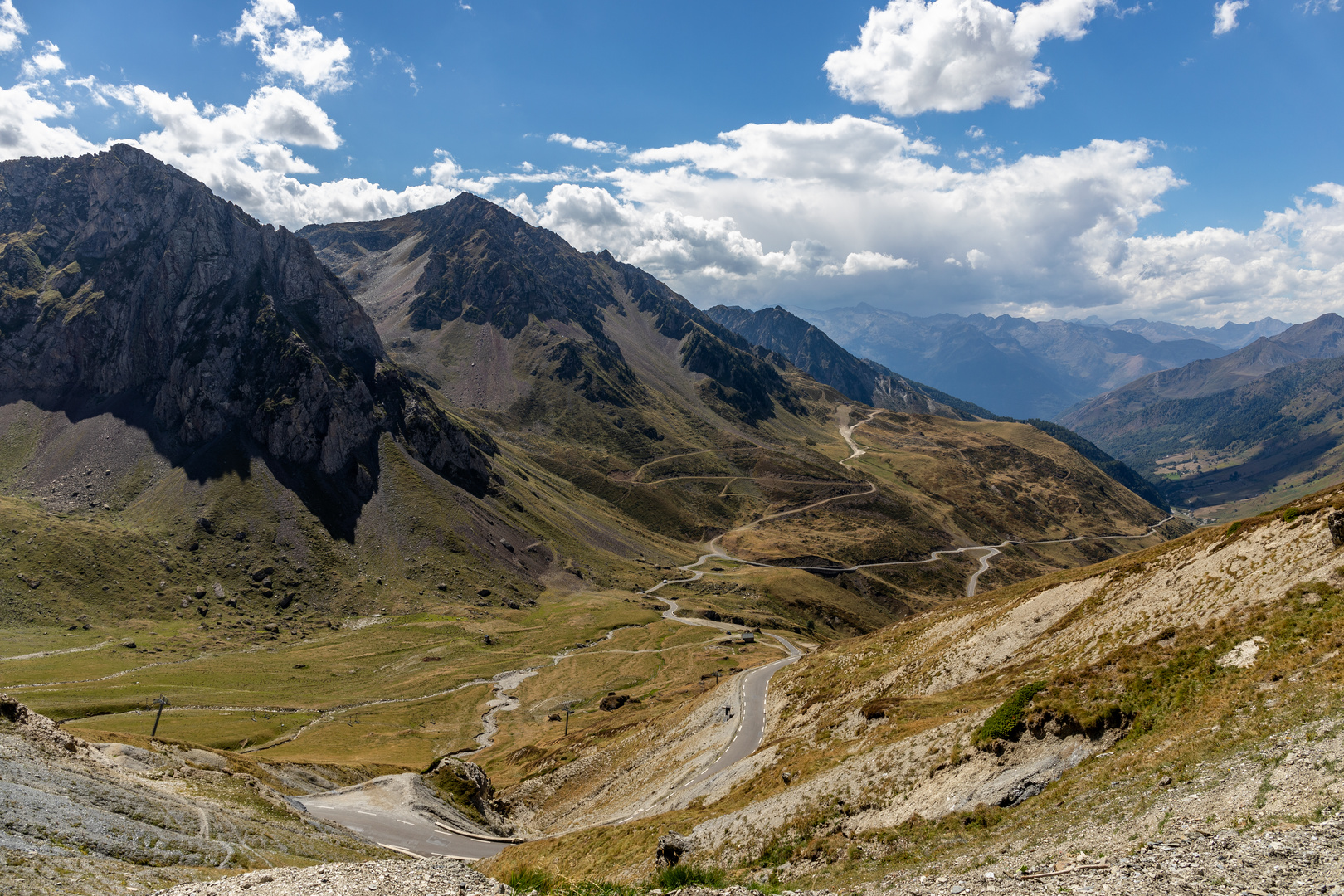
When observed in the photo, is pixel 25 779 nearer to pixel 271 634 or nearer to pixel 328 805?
pixel 328 805

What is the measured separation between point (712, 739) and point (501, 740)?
5624cm

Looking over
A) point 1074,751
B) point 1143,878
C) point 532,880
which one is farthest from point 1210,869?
point 532,880

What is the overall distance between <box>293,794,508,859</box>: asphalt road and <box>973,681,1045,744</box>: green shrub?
138 ft

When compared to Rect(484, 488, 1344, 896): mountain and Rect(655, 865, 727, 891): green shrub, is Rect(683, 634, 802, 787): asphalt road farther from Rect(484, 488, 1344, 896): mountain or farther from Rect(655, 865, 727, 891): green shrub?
Rect(655, 865, 727, 891): green shrub

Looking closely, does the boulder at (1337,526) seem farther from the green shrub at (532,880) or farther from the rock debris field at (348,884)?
the rock debris field at (348,884)

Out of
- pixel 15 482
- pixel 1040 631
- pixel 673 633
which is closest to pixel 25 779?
pixel 1040 631

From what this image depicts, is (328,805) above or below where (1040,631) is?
below

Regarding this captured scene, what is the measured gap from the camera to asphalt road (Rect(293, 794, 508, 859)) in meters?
52.1

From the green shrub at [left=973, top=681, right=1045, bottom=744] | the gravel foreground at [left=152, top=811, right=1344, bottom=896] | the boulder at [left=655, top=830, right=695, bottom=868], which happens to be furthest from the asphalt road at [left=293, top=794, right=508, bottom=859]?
the green shrub at [left=973, top=681, right=1045, bottom=744]

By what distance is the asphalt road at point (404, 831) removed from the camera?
52.1 meters

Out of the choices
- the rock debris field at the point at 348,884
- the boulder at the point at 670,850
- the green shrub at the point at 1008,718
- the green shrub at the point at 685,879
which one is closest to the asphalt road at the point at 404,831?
the boulder at the point at 670,850

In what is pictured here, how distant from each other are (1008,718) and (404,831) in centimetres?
4925

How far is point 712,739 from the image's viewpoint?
65312mm

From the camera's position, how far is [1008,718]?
109 feet
